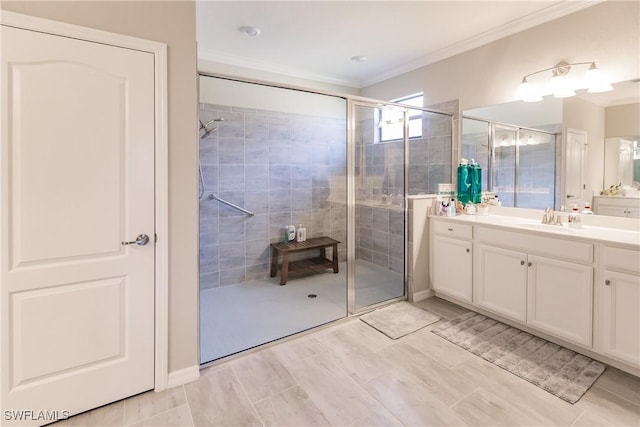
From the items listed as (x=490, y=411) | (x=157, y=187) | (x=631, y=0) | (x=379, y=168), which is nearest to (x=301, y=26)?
(x=379, y=168)

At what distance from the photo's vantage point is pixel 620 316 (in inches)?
79.6

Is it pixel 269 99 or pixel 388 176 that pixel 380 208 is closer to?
pixel 388 176

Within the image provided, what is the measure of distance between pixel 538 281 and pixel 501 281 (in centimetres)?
29

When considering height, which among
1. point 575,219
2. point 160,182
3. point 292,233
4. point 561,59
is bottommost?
point 292,233

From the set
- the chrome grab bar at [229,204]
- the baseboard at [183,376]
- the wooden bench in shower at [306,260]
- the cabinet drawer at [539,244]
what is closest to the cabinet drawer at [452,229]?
the cabinet drawer at [539,244]

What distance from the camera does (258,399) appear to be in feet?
6.14

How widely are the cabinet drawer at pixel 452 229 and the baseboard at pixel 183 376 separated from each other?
95.4 inches

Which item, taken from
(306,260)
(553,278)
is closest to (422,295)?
(553,278)

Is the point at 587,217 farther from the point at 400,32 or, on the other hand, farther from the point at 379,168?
the point at 400,32

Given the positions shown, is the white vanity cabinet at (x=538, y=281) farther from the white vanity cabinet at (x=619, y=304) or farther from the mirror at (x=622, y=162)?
the mirror at (x=622, y=162)

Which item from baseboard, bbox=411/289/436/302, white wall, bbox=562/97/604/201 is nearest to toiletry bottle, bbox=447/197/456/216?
baseboard, bbox=411/289/436/302

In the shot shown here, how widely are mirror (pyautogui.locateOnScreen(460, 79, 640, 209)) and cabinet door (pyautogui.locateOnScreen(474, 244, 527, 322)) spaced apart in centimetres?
73

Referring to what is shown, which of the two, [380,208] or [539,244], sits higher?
[380,208]

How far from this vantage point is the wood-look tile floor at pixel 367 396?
1.71 m
